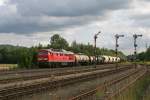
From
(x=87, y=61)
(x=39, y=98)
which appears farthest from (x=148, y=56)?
(x=39, y=98)

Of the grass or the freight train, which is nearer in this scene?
the grass

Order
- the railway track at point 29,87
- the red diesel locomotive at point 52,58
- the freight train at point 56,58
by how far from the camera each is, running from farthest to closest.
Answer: the freight train at point 56,58 < the red diesel locomotive at point 52,58 < the railway track at point 29,87

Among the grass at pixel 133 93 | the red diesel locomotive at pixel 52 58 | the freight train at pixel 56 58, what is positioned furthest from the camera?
the freight train at pixel 56 58

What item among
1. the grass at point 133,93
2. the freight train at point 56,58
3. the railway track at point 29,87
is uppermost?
the freight train at point 56,58

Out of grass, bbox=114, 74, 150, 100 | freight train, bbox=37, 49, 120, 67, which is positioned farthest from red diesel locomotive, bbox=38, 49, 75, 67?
grass, bbox=114, 74, 150, 100

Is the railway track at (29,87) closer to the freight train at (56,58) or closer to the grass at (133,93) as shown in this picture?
the grass at (133,93)

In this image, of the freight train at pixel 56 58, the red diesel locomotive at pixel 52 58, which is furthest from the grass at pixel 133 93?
the freight train at pixel 56 58

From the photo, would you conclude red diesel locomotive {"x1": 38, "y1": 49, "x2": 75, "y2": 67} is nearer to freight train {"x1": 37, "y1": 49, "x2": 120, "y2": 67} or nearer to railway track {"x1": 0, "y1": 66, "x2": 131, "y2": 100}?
freight train {"x1": 37, "y1": 49, "x2": 120, "y2": 67}

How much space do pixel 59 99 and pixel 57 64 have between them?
55.5m

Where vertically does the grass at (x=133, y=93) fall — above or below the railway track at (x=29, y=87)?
below

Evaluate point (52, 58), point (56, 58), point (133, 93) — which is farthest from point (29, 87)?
point (56, 58)

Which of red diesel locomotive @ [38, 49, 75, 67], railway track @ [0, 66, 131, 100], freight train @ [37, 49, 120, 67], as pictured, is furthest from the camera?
freight train @ [37, 49, 120, 67]

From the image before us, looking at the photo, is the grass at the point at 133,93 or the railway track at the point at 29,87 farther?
the railway track at the point at 29,87

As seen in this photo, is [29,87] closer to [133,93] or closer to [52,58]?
[133,93]
